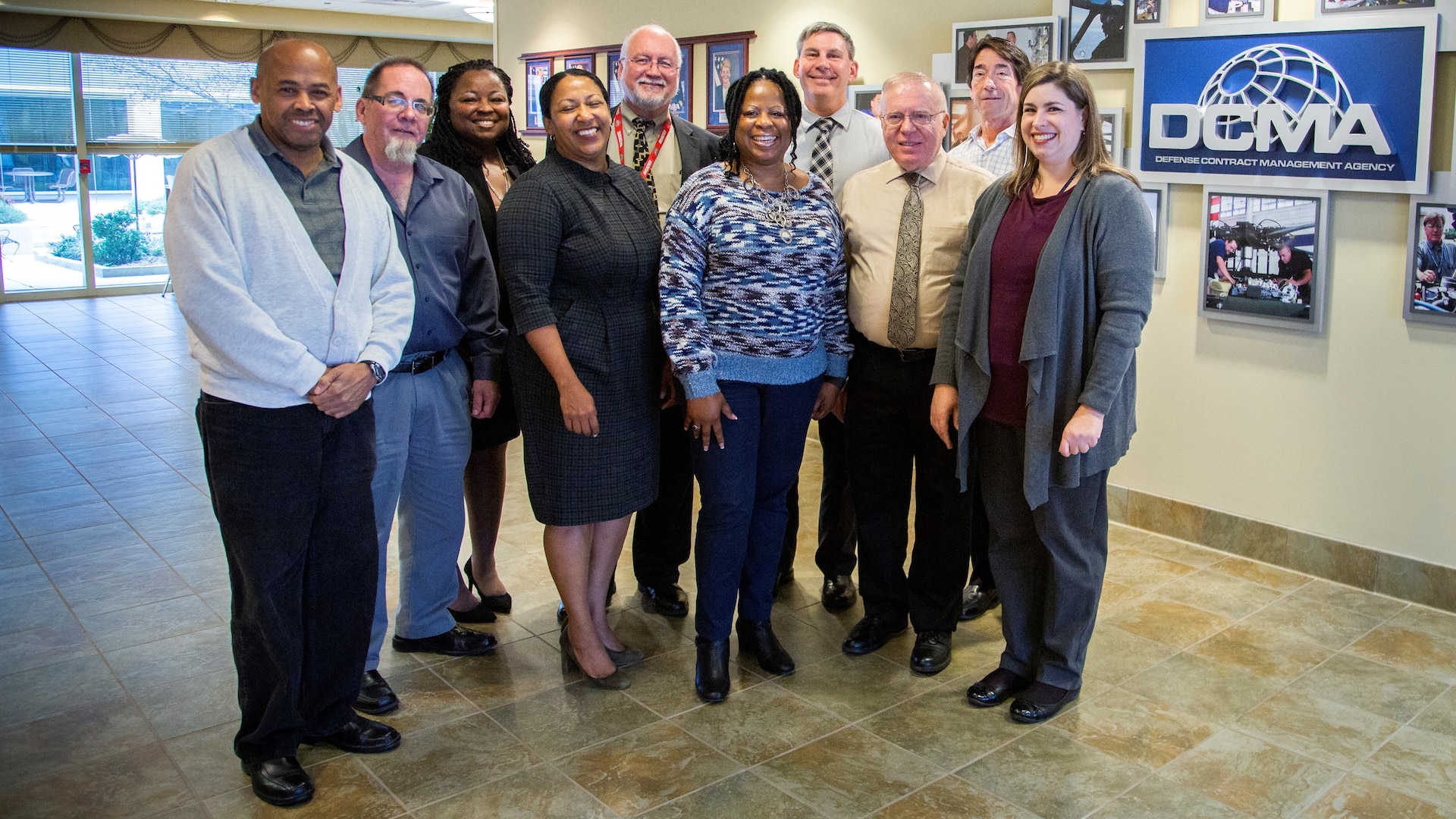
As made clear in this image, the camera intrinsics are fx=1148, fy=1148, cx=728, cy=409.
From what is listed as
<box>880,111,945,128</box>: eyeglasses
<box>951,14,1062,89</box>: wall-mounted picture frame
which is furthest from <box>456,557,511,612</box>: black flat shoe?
<box>951,14,1062,89</box>: wall-mounted picture frame

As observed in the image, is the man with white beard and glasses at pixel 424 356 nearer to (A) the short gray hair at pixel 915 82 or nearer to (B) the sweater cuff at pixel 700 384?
(B) the sweater cuff at pixel 700 384

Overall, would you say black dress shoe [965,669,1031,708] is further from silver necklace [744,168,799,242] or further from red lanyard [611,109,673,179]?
red lanyard [611,109,673,179]

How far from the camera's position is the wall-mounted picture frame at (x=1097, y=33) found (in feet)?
13.9

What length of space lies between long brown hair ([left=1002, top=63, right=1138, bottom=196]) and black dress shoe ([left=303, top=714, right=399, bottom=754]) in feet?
6.63

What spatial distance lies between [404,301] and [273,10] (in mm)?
10979

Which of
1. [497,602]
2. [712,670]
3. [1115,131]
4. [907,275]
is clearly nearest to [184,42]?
[497,602]

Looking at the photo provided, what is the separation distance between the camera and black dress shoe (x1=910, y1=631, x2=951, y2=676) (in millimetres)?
3223

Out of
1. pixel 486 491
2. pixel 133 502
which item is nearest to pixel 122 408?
pixel 133 502

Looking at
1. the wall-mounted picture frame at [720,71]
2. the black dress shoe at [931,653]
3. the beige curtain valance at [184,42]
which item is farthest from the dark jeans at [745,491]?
the beige curtain valance at [184,42]

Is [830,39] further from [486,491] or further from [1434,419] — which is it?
[1434,419]

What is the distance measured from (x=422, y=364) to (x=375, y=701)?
2.89 feet

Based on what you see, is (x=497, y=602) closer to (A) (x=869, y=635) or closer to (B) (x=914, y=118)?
(A) (x=869, y=635)

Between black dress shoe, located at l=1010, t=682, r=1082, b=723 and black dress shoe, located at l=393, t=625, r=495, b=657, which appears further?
black dress shoe, located at l=393, t=625, r=495, b=657

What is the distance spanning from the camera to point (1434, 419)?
3643 mm
